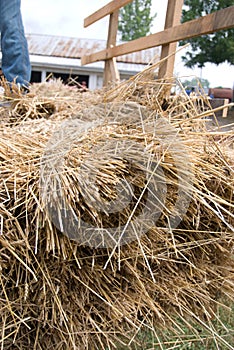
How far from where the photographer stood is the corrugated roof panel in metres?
14.2

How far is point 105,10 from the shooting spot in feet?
11.0

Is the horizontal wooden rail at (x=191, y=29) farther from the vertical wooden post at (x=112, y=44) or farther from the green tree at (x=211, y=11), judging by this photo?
the vertical wooden post at (x=112, y=44)

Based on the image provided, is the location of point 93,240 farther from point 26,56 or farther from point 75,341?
point 26,56

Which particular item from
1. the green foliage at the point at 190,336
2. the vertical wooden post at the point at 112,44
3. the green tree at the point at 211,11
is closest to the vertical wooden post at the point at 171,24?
the green tree at the point at 211,11

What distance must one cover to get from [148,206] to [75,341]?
523 mm

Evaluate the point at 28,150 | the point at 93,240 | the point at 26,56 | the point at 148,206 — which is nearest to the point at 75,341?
the point at 93,240

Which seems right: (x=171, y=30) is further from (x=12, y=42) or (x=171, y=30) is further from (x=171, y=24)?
(x=12, y=42)

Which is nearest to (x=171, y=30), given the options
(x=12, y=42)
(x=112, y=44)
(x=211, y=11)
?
(x=211, y=11)

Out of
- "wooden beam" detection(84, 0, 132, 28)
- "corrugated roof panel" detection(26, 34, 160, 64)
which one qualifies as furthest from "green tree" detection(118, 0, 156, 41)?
"wooden beam" detection(84, 0, 132, 28)

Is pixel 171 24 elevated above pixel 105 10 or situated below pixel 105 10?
below

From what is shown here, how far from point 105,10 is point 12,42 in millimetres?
Result: 1300

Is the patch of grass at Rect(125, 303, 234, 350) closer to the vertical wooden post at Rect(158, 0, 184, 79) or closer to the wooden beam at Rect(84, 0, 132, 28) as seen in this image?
the vertical wooden post at Rect(158, 0, 184, 79)

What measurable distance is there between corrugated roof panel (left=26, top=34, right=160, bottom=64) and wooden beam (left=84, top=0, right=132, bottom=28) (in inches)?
384

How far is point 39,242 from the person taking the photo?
43.4 inches
